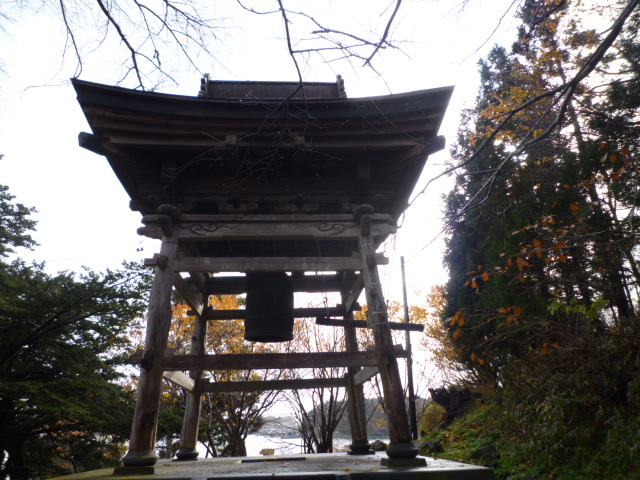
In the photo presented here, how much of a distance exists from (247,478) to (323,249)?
3.82m

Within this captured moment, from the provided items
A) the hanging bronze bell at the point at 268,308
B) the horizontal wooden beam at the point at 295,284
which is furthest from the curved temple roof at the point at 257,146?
the horizontal wooden beam at the point at 295,284

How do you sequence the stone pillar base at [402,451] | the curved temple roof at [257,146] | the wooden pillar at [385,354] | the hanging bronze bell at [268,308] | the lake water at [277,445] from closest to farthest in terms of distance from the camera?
the stone pillar base at [402,451] < the wooden pillar at [385,354] < the curved temple roof at [257,146] < the hanging bronze bell at [268,308] < the lake water at [277,445]

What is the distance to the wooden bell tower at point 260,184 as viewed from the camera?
12.6ft

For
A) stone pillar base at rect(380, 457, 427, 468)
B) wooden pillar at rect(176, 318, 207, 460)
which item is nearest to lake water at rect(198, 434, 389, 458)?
wooden pillar at rect(176, 318, 207, 460)

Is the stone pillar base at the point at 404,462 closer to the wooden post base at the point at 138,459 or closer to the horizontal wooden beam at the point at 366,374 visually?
the horizontal wooden beam at the point at 366,374

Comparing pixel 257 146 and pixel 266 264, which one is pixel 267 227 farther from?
pixel 257 146

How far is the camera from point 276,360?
391 centimetres

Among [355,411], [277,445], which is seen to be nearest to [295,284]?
[355,411]

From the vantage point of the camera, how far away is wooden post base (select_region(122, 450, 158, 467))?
3322 millimetres

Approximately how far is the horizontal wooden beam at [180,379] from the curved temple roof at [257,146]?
6.10 ft

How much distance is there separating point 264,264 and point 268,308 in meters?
0.82

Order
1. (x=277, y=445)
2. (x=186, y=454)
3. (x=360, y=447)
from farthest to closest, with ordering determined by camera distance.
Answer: (x=277, y=445), (x=360, y=447), (x=186, y=454)

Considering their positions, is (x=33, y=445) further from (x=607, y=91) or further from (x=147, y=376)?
(x=607, y=91)

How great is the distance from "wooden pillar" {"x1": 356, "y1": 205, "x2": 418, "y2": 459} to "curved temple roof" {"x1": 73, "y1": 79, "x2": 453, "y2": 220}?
60cm
